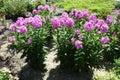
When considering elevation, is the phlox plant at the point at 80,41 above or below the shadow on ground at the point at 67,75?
above

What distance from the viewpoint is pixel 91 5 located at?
13258mm

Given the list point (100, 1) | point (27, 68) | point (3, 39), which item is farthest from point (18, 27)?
point (100, 1)

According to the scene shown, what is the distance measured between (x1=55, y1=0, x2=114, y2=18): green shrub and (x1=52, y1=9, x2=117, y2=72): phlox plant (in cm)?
411

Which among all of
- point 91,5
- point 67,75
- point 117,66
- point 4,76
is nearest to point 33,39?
point 4,76

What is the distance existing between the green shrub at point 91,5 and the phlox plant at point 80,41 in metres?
4.11

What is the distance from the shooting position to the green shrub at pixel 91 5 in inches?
484

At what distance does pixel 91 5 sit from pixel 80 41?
623 centimetres

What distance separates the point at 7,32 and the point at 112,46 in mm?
4282

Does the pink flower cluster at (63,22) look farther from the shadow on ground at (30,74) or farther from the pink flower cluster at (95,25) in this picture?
the shadow on ground at (30,74)

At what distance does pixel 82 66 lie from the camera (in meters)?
7.49

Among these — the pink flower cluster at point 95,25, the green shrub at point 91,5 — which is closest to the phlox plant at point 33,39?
the pink flower cluster at point 95,25

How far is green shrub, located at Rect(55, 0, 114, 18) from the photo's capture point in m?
12.3

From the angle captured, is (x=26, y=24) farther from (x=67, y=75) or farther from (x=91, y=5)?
(x=91, y=5)

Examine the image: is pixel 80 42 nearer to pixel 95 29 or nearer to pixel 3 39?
pixel 95 29
